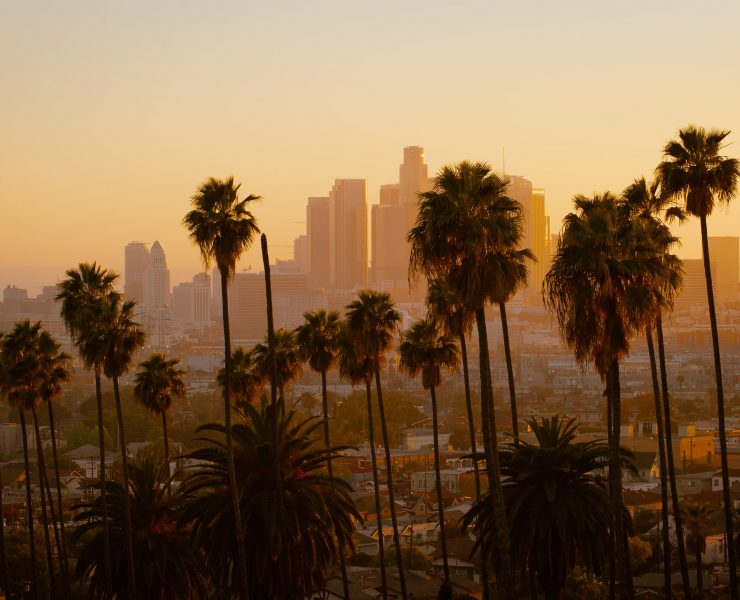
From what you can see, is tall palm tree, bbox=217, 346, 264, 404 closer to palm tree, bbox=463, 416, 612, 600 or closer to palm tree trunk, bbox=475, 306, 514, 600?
palm tree, bbox=463, 416, 612, 600

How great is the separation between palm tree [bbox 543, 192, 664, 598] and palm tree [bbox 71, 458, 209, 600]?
462 inches

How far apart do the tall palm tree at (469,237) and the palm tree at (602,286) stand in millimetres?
1305

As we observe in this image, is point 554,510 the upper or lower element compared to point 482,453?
lower

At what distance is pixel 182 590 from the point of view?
99.4 ft

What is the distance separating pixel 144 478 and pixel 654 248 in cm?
1487

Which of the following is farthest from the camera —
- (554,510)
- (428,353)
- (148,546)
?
(428,353)

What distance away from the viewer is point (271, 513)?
84.6 ft

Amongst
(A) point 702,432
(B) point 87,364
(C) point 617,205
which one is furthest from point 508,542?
(A) point 702,432

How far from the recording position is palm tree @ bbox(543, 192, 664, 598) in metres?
24.4

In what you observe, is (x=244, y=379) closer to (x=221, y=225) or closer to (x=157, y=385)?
(x=157, y=385)

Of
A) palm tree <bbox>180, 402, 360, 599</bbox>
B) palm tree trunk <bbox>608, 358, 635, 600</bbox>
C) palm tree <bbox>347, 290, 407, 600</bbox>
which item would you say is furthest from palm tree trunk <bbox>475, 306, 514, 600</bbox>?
palm tree <bbox>347, 290, 407, 600</bbox>

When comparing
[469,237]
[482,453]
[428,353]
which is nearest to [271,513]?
[482,453]

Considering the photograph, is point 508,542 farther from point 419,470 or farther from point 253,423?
point 419,470

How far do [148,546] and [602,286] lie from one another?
14.3m
